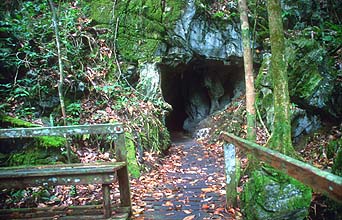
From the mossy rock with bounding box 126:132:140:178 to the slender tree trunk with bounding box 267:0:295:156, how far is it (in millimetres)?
2901

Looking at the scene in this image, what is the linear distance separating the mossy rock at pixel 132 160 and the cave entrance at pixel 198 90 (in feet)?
19.2

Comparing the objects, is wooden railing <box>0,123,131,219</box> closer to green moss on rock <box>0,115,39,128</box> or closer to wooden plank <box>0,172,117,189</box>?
wooden plank <box>0,172,117,189</box>

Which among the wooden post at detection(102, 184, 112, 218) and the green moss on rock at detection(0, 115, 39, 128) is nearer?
the wooden post at detection(102, 184, 112, 218)

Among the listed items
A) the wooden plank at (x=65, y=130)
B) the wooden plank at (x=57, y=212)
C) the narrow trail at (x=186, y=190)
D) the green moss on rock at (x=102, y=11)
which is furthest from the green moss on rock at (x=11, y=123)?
the green moss on rock at (x=102, y=11)

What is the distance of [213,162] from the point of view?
24.2 feet

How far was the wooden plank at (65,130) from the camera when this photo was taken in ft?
12.2

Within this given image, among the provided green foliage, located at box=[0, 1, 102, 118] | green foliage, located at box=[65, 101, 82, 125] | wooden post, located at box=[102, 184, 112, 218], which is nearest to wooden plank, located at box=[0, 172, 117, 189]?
wooden post, located at box=[102, 184, 112, 218]

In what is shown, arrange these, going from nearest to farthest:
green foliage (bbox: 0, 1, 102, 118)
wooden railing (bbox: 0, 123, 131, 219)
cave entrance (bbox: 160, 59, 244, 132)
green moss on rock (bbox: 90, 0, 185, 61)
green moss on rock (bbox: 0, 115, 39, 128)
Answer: wooden railing (bbox: 0, 123, 131, 219) → green moss on rock (bbox: 0, 115, 39, 128) → green foliage (bbox: 0, 1, 102, 118) → green moss on rock (bbox: 90, 0, 185, 61) → cave entrance (bbox: 160, 59, 244, 132)

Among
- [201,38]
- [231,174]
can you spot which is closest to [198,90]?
[201,38]

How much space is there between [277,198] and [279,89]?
5.28 ft

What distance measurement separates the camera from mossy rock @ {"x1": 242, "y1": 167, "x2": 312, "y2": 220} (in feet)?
10.6

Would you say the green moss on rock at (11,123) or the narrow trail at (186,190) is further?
the green moss on rock at (11,123)

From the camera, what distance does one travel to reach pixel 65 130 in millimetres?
3775

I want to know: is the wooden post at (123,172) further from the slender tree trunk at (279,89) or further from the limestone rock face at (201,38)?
the limestone rock face at (201,38)
